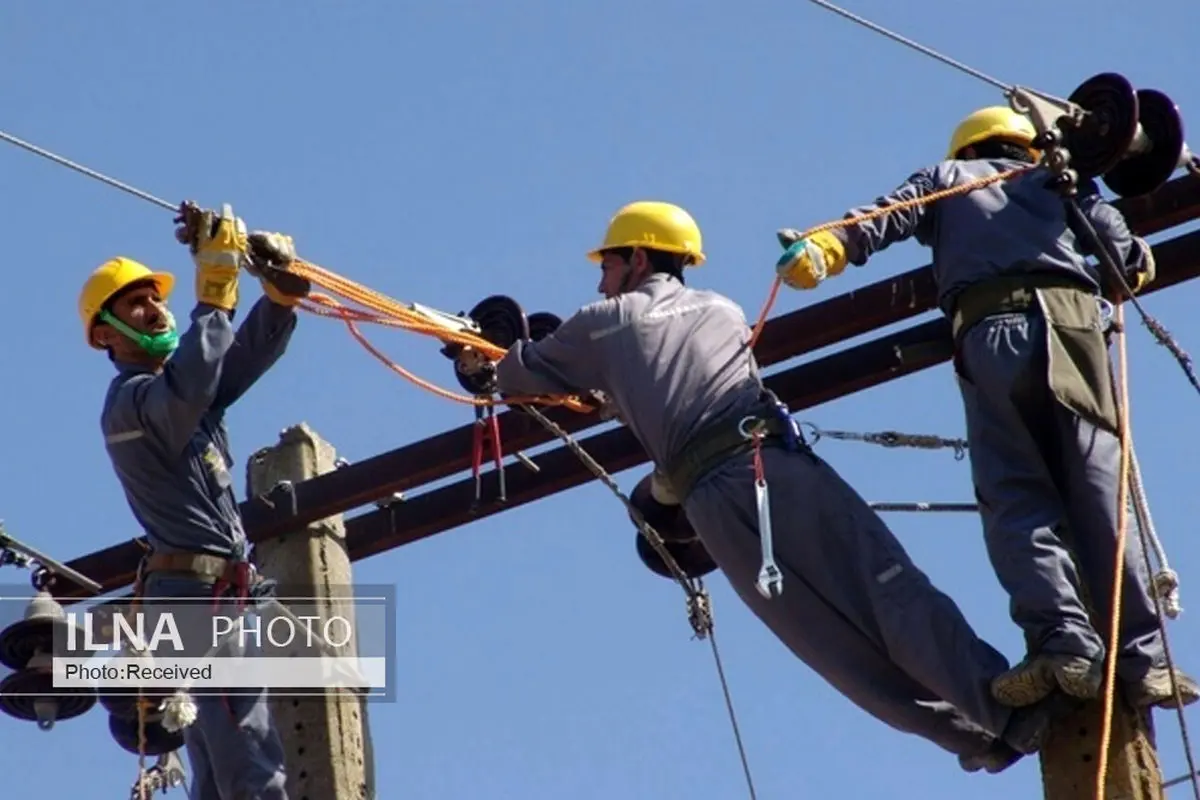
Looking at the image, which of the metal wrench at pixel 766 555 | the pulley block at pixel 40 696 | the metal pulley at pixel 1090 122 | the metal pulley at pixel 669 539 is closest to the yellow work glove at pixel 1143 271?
the metal pulley at pixel 1090 122

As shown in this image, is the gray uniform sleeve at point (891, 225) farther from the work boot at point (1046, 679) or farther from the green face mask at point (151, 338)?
the green face mask at point (151, 338)

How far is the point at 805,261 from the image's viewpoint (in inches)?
330

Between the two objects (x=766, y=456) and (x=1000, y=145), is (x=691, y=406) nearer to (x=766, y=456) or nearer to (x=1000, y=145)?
(x=766, y=456)

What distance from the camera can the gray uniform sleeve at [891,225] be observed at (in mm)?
8594

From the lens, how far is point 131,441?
9.50 meters

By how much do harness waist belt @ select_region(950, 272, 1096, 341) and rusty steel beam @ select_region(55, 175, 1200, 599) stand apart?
2.69 ft

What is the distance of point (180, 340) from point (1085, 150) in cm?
269

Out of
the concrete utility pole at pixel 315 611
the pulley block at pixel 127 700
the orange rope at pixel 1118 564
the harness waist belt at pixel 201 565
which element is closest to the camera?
the orange rope at pixel 1118 564

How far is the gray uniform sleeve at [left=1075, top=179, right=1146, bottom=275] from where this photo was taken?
8703 mm

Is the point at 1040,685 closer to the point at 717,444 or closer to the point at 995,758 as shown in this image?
the point at 995,758

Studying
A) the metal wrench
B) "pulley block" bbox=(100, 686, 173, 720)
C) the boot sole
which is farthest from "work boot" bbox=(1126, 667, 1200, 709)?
"pulley block" bbox=(100, 686, 173, 720)

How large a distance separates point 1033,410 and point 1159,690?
0.83 m

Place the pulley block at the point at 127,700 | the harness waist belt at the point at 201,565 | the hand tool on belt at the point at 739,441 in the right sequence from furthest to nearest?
the pulley block at the point at 127,700 → the harness waist belt at the point at 201,565 → the hand tool on belt at the point at 739,441

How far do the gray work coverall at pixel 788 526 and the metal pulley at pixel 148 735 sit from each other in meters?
1.78
